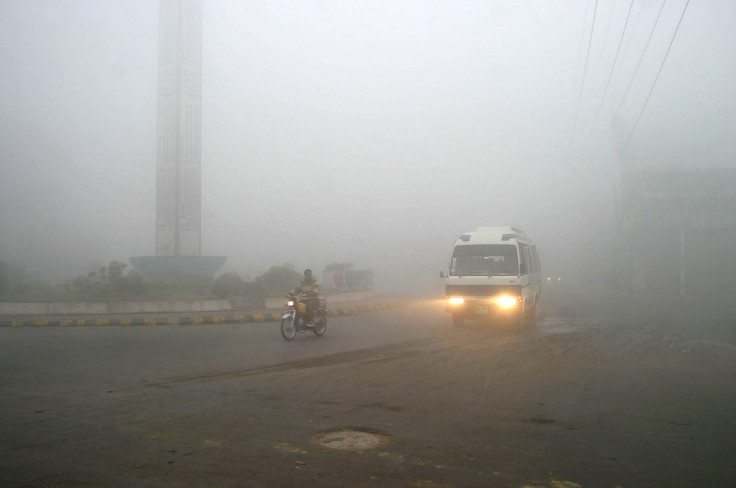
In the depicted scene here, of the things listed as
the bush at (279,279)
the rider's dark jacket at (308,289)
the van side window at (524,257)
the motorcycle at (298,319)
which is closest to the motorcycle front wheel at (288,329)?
the motorcycle at (298,319)

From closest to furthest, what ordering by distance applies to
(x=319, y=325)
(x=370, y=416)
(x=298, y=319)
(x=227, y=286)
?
(x=370, y=416) < (x=298, y=319) < (x=319, y=325) < (x=227, y=286)

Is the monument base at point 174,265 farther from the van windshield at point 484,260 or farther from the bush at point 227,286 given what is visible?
the van windshield at point 484,260

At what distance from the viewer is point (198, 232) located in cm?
3962

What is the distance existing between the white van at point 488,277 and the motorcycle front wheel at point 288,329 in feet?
15.6

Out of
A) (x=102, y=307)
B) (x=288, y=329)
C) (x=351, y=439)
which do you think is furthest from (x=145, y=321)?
(x=351, y=439)

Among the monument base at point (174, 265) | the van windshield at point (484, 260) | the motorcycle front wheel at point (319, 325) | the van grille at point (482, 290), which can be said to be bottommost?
the motorcycle front wheel at point (319, 325)

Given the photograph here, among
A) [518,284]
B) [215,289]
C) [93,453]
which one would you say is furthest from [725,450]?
[215,289]

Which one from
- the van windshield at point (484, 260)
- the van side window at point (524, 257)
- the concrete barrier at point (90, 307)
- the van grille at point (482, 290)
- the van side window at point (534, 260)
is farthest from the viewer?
the concrete barrier at point (90, 307)

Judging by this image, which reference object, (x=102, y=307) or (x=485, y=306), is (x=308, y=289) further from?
(x=102, y=307)

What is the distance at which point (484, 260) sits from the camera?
16109 mm

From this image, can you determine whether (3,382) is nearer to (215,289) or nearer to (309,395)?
(309,395)

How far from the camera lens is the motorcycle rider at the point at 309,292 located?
14.1 m

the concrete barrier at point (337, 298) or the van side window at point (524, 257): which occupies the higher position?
the van side window at point (524, 257)

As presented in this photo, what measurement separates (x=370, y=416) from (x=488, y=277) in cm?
1042
